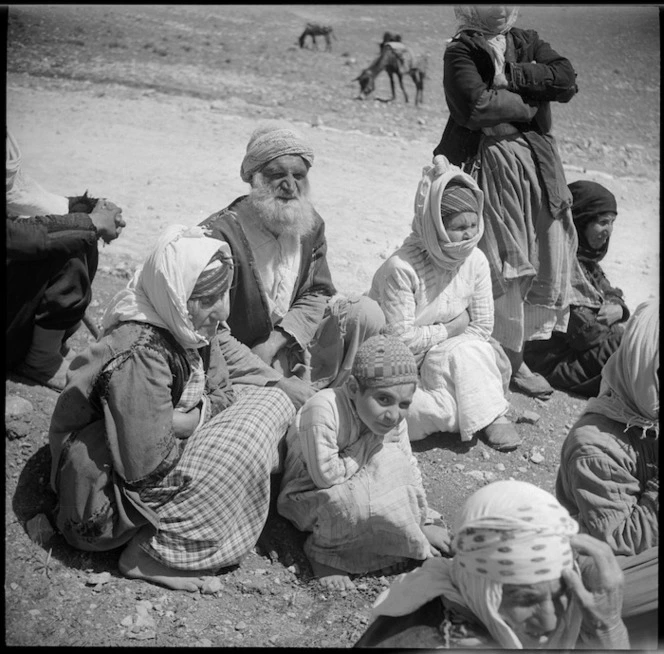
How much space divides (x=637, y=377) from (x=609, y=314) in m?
2.47

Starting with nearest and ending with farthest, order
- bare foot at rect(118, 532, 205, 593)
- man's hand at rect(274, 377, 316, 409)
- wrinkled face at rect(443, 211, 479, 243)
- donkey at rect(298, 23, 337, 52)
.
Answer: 1. bare foot at rect(118, 532, 205, 593)
2. man's hand at rect(274, 377, 316, 409)
3. wrinkled face at rect(443, 211, 479, 243)
4. donkey at rect(298, 23, 337, 52)

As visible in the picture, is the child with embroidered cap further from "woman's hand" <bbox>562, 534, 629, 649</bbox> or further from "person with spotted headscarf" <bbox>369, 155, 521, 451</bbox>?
"woman's hand" <bbox>562, 534, 629, 649</bbox>

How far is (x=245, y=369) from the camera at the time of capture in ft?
15.6

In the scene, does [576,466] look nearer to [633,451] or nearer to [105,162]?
[633,451]

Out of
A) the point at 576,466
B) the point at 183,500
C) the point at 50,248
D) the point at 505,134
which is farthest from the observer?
the point at 505,134

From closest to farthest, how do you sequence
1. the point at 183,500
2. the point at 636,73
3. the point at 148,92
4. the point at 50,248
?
the point at 183,500 < the point at 50,248 < the point at 148,92 < the point at 636,73

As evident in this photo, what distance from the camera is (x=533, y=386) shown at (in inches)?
233

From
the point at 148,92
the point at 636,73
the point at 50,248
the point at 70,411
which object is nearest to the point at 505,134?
the point at 50,248

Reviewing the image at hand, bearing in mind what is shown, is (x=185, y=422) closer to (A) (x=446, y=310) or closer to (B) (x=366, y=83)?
(A) (x=446, y=310)

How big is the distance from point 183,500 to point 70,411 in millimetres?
629

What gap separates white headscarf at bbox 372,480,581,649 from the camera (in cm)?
269

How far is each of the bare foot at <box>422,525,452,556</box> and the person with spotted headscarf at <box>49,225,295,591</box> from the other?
2.55ft

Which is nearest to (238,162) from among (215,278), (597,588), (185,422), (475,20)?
(475,20)

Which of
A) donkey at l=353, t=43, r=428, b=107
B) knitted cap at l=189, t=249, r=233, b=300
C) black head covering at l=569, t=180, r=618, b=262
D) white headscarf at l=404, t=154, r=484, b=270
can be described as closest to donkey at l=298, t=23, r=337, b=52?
donkey at l=353, t=43, r=428, b=107
